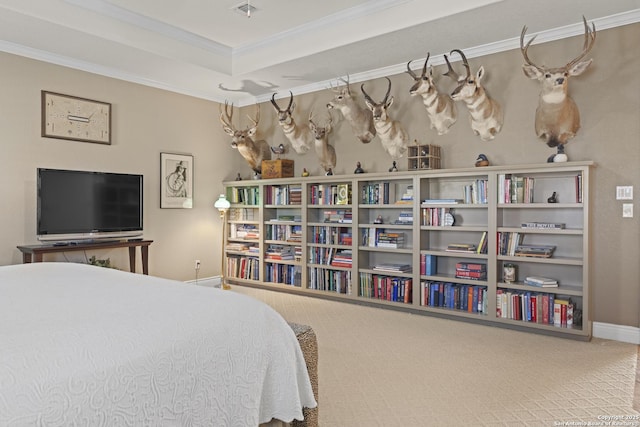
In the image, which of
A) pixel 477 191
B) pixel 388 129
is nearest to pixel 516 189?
pixel 477 191

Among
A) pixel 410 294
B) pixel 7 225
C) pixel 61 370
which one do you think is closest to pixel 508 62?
pixel 410 294

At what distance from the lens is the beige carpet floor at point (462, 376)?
241cm

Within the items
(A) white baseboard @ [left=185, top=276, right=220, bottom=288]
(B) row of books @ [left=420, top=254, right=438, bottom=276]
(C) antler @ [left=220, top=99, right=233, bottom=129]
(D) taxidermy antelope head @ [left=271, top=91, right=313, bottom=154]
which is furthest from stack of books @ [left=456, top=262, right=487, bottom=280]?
(C) antler @ [left=220, top=99, right=233, bottom=129]

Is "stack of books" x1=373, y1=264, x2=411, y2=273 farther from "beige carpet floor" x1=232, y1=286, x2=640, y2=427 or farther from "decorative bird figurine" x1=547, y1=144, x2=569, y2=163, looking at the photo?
"decorative bird figurine" x1=547, y1=144, x2=569, y2=163

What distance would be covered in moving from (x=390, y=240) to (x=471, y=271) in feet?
3.11

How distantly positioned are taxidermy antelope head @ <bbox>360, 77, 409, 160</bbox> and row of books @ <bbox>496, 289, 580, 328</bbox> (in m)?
1.88

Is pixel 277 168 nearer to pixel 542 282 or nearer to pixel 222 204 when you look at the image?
pixel 222 204

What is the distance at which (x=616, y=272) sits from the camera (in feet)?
12.4

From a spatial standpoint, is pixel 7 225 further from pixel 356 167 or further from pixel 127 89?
pixel 356 167

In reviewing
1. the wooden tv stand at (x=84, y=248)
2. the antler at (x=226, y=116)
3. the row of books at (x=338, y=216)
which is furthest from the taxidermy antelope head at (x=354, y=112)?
the wooden tv stand at (x=84, y=248)

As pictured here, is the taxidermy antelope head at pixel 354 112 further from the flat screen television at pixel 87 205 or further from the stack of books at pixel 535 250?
the flat screen television at pixel 87 205

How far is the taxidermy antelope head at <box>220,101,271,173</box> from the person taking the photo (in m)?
5.99

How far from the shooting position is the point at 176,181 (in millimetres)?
5754

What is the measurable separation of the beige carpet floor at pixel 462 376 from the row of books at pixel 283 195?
71.8 inches
